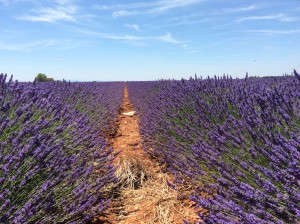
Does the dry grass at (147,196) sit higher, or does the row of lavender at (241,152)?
the row of lavender at (241,152)

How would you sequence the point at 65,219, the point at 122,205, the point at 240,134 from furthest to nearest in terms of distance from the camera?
1. the point at 122,205
2. the point at 240,134
3. the point at 65,219

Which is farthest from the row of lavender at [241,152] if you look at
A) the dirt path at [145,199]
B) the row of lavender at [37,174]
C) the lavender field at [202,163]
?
the row of lavender at [37,174]

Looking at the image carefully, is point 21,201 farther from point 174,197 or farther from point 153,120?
point 153,120

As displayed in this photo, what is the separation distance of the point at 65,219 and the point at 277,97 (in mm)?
1808

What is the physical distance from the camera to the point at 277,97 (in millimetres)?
2623

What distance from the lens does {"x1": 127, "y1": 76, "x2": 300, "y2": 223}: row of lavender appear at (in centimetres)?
150

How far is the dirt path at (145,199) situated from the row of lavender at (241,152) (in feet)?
0.64

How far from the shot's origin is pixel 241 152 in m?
2.33

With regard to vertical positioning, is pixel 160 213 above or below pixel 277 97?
below

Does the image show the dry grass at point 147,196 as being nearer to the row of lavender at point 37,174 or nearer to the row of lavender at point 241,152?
the row of lavender at point 241,152

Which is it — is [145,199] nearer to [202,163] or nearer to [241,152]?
[202,163]

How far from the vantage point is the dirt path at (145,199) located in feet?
9.07

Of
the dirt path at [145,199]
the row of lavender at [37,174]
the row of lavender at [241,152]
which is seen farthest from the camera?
the dirt path at [145,199]

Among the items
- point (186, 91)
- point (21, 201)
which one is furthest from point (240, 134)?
point (186, 91)
